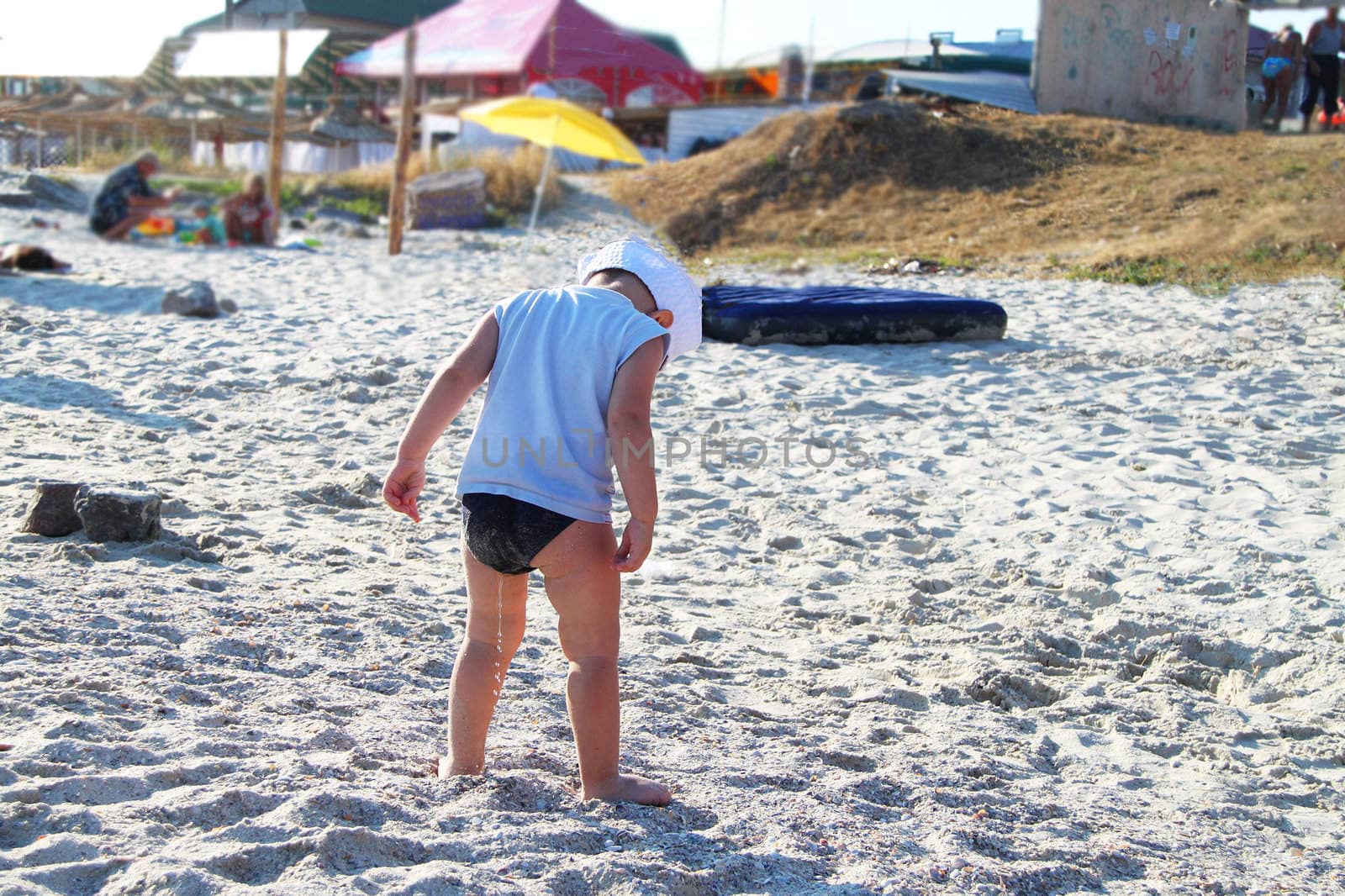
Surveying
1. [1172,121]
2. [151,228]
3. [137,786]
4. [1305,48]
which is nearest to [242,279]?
[151,228]

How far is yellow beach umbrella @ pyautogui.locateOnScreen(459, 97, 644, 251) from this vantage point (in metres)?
13.0

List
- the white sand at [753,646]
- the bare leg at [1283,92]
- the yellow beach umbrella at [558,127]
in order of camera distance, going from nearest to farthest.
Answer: the white sand at [753,646], the bare leg at [1283,92], the yellow beach umbrella at [558,127]

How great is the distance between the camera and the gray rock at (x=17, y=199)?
16609mm

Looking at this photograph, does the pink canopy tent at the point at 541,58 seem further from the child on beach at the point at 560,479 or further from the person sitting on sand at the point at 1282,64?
the child on beach at the point at 560,479

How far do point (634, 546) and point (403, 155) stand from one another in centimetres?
1320

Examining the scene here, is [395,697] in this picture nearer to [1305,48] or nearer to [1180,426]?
[1180,426]

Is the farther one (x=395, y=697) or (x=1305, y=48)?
(x=1305, y=48)

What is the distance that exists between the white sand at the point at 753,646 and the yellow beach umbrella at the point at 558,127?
6.18m

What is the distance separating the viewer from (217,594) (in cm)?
353

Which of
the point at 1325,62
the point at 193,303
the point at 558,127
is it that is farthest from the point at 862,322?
the point at 558,127

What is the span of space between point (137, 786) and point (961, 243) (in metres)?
11.2

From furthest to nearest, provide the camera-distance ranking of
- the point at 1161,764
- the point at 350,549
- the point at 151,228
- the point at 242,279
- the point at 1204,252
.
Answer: the point at 151,228 < the point at 242,279 < the point at 1204,252 < the point at 350,549 < the point at 1161,764

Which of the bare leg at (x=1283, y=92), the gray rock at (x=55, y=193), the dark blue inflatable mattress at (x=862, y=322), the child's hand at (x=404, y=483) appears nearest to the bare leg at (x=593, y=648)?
the child's hand at (x=404, y=483)

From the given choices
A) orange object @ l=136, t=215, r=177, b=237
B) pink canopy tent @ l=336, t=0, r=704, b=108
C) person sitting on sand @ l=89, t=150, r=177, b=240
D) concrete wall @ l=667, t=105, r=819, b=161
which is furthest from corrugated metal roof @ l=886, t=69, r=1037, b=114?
pink canopy tent @ l=336, t=0, r=704, b=108
